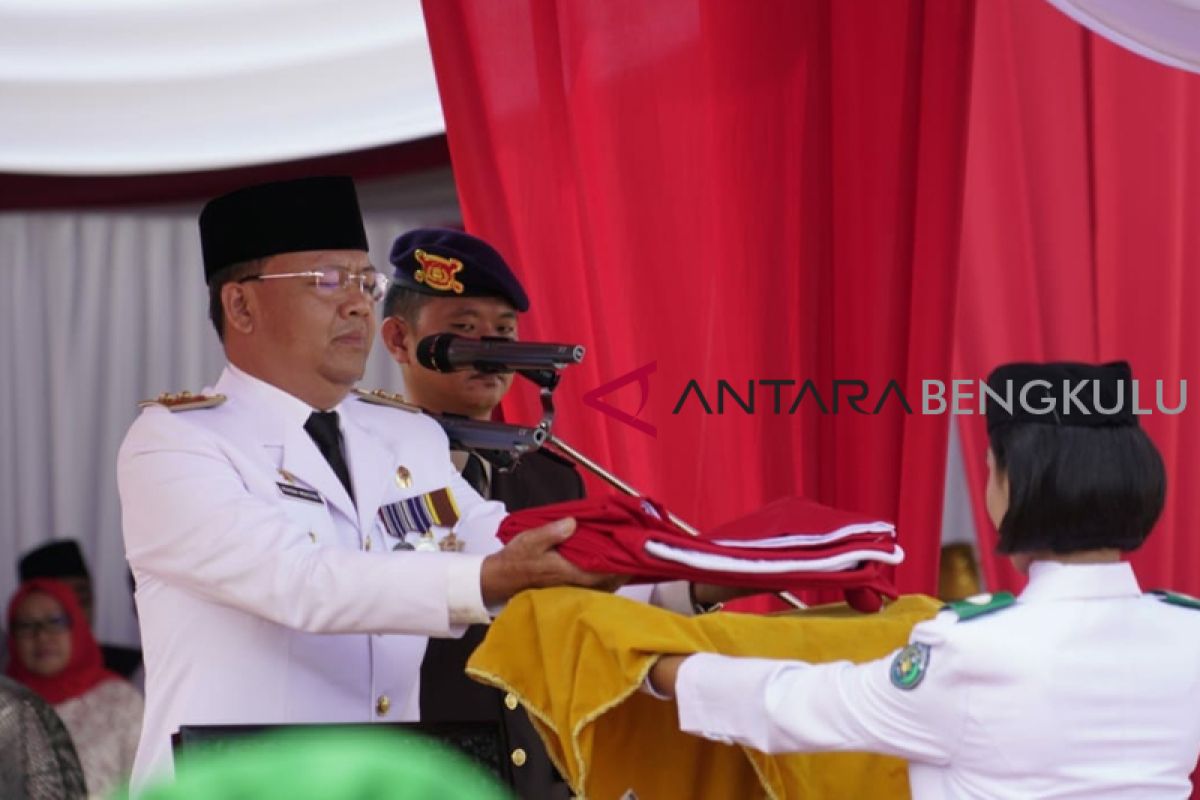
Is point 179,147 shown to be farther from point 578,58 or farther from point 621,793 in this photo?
point 621,793

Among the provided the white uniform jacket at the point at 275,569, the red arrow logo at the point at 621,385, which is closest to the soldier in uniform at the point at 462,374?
the red arrow logo at the point at 621,385

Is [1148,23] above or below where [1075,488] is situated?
above

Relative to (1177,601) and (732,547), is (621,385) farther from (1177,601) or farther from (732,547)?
(1177,601)

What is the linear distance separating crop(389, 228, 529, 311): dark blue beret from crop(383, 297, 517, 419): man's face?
0.9 inches

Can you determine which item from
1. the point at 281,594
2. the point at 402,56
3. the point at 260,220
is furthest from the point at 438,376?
the point at 402,56

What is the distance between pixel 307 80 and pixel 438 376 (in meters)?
2.23

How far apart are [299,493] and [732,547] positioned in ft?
2.25

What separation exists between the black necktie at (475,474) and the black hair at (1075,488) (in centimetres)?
128

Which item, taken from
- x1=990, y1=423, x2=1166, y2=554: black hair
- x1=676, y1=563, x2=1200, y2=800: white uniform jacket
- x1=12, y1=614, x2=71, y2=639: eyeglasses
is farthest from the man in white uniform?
x1=12, y1=614, x2=71, y2=639: eyeglasses

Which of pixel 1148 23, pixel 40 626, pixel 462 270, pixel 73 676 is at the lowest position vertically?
pixel 73 676

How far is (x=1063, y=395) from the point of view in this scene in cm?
195

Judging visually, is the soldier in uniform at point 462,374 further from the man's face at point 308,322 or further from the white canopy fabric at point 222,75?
the white canopy fabric at point 222,75

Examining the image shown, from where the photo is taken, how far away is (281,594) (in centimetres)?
230

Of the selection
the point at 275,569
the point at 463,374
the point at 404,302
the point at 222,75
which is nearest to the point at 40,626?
the point at 222,75
